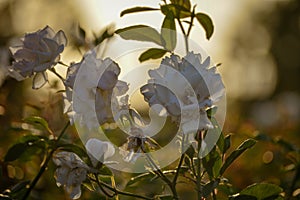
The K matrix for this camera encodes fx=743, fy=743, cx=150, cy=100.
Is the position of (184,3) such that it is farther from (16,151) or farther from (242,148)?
(16,151)

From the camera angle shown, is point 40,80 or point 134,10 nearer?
point 40,80

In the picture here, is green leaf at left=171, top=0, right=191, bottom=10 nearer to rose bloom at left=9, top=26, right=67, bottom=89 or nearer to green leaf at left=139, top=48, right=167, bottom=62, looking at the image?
green leaf at left=139, top=48, right=167, bottom=62

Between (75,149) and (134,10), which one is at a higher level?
(134,10)

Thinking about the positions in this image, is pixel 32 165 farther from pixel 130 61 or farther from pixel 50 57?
pixel 50 57

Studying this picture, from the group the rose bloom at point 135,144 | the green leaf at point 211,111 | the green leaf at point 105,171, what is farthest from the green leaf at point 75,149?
the green leaf at point 211,111

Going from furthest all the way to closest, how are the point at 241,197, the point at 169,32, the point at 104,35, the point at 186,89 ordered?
the point at 104,35
the point at 169,32
the point at 241,197
the point at 186,89

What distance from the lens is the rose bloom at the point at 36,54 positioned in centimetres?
119

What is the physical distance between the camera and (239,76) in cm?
1374

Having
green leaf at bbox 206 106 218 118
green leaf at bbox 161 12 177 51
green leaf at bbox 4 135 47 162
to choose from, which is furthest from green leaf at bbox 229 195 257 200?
green leaf at bbox 4 135 47 162

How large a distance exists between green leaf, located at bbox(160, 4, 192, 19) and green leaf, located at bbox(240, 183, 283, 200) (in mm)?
325

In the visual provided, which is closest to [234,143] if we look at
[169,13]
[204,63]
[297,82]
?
[169,13]

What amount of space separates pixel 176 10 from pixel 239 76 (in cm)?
1253

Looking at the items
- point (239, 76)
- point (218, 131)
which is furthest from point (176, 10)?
point (239, 76)

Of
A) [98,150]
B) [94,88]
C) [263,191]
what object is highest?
[94,88]
